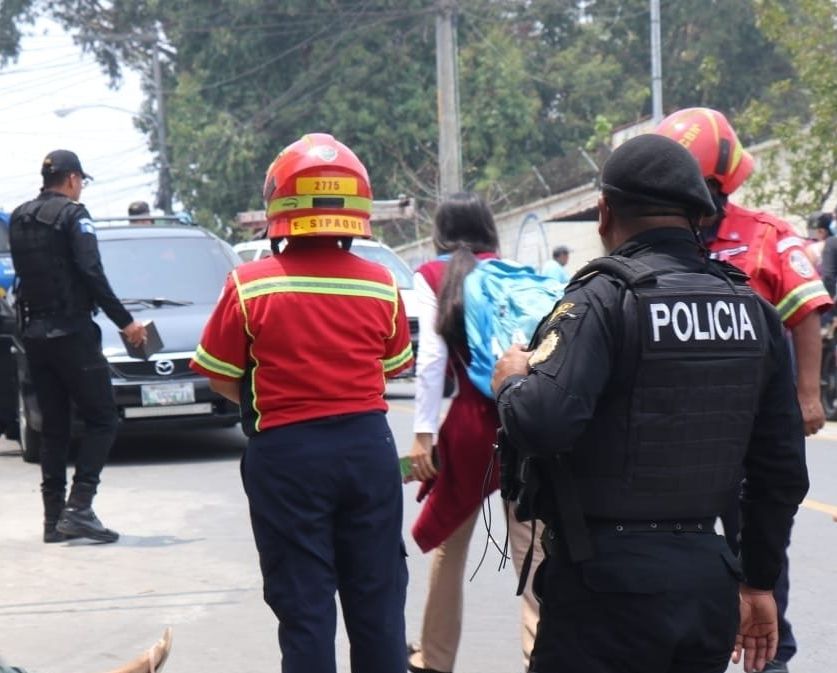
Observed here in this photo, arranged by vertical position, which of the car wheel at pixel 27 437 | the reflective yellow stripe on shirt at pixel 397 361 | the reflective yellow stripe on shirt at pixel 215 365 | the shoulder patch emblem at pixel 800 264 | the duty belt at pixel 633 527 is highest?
the shoulder patch emblem at pixel 800 264

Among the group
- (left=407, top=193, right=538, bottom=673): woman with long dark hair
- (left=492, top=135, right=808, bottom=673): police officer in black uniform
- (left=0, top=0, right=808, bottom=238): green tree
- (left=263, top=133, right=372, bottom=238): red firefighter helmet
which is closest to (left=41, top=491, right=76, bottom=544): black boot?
(left=407, top=193, right=538, bottom=673): woman with long dark hair

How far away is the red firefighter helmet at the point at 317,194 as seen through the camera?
4.35 meters

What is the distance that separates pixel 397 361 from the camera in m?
4.69

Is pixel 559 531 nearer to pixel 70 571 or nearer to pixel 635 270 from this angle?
pixel 635 270

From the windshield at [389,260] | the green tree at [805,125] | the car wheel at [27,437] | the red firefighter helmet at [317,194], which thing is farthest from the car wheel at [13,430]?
the green tree at [805,125]

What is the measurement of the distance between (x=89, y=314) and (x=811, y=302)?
14.7 feet

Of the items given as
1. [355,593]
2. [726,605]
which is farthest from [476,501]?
[726,605]

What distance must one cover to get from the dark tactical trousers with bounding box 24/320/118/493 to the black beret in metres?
5.33

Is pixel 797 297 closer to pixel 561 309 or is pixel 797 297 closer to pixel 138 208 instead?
pixel 561 309

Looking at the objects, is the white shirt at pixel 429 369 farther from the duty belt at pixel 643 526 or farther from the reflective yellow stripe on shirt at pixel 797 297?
the duty belt at pixel 643 526

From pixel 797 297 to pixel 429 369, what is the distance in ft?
4.33

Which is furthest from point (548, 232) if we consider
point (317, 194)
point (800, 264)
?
point (317, 194)

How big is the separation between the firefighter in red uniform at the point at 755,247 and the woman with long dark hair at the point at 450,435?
34.7 inches

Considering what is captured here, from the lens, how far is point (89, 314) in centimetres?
823
